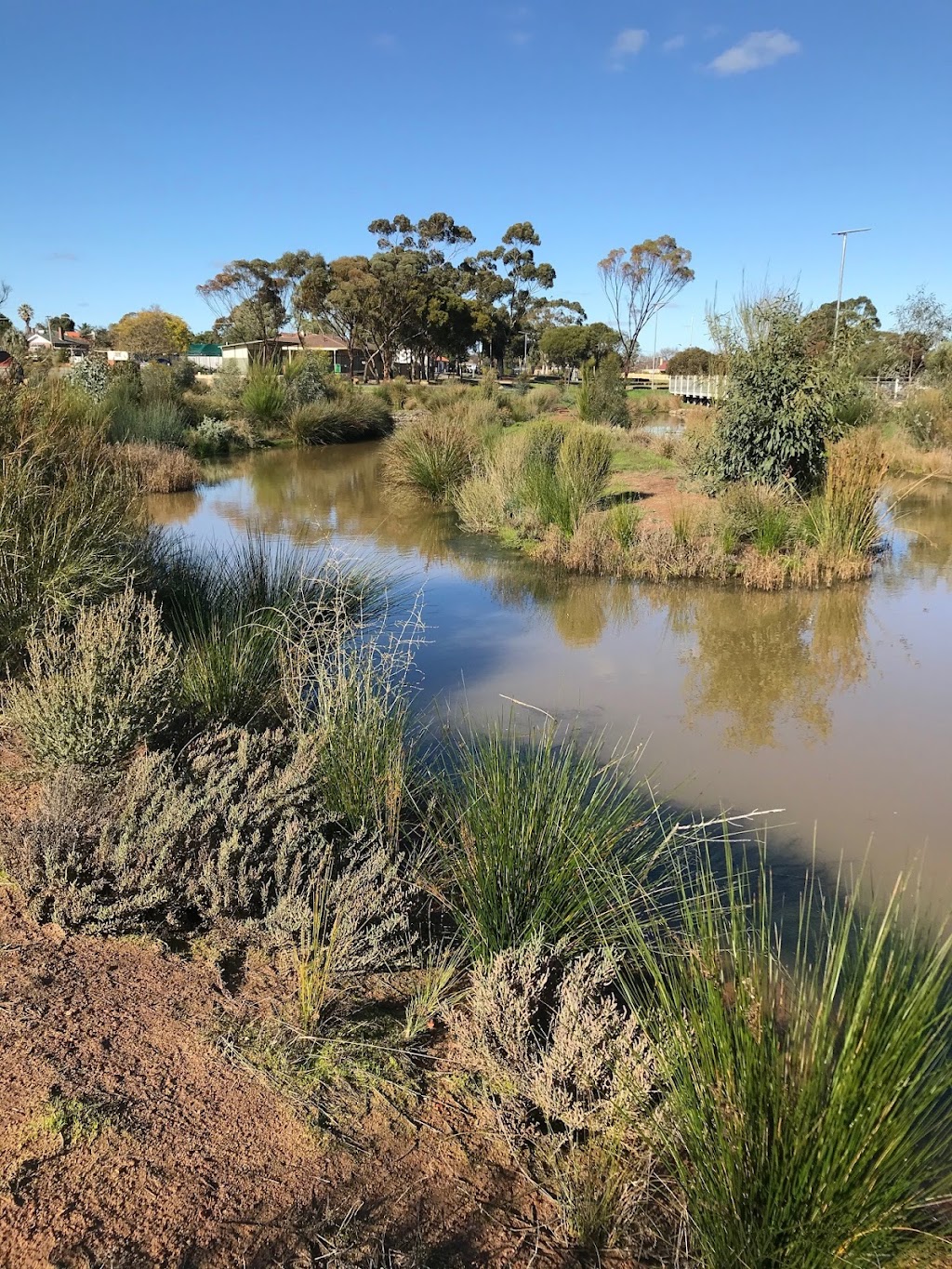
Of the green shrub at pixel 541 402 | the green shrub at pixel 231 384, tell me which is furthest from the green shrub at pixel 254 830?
the green shrub at pixel 541 402

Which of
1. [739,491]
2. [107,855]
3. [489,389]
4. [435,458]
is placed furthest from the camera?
[489,389]

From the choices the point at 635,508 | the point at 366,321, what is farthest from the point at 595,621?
the point at 366,321

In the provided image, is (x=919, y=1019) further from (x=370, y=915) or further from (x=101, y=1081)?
(x=101, y=1081)

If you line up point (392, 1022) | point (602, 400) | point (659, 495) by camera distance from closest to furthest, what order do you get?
1. point (392, 1022)
2. point (659, 495)
3. point (602, 400)

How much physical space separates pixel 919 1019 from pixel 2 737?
389cm

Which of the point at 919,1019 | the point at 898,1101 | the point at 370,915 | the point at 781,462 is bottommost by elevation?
the point at 370,915

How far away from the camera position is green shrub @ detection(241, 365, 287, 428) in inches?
927

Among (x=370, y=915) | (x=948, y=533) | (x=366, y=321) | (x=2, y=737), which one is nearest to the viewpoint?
Answer: (x=370, y=915)

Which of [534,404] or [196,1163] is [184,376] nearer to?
[534,404]

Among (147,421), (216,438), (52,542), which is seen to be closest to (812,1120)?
(52,542)

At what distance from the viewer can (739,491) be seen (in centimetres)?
1051

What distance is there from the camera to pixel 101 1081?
213 cm

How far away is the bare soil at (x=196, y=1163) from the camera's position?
5.78 feet

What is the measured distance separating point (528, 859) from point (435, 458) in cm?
1258
